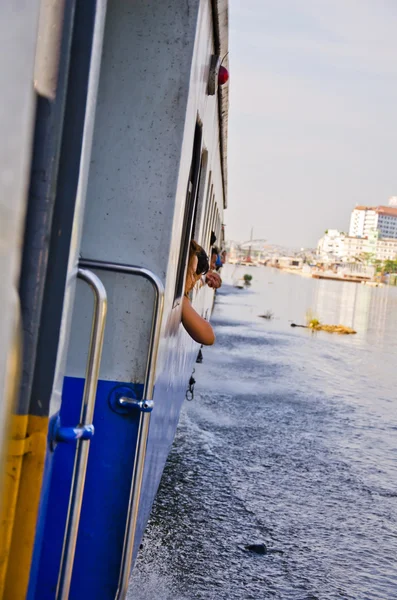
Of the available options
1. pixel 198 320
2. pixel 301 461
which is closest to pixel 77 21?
pixel 198 320

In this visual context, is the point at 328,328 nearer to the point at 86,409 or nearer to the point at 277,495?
the point at 277,495

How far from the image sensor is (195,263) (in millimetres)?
4590

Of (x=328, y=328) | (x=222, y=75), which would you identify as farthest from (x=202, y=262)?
(x=328, y=328)

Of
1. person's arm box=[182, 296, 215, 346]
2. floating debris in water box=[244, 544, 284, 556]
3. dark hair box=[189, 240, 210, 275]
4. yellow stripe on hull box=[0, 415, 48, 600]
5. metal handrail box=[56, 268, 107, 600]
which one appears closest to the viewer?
yellow stripe on hull box=[0, 415, 48, 600]

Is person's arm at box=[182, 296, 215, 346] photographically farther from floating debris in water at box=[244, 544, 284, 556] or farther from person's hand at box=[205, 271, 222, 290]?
floating debris in water at box=[244, 544, 284, 556]

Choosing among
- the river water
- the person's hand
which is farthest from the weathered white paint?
the person's hand

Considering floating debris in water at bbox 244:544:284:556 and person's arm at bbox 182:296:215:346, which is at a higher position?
person's arm at bbox 182:296:215:346

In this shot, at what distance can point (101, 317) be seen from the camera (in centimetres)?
207

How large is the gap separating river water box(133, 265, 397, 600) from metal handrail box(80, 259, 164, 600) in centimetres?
192

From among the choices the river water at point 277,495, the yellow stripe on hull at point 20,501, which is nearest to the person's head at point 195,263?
the river water at point 277,495

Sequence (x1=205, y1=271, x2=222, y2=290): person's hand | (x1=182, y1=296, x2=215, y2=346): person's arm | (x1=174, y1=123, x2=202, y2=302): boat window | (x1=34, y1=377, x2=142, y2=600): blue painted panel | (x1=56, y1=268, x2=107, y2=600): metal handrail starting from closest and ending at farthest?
(x1=56, y1=268, x2=107, y2=600): metal handrail, (x1=34, y1=377, x2=142, y2=600): blue painted panel, (x1=174, y1=123, x2=202, y2=302): boat window, (x1=182, y1=296, x2=215, y2=346): person's arm, (x1=205, y1=271, x2=222, y2=290): person's hand

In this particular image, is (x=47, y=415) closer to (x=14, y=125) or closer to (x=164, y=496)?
(x=14, y=125)

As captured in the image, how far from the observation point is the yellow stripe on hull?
5.32 ft

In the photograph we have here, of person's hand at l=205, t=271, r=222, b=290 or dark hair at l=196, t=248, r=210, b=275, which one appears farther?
person's hand at l=205, t=271, r=222, b=290
